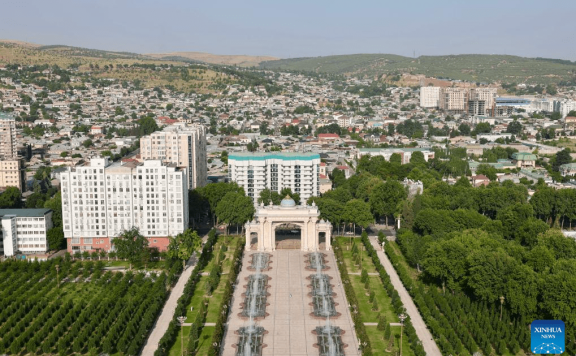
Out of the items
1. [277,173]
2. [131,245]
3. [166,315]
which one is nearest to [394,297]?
[166,315]

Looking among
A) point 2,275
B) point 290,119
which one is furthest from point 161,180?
point 290,119

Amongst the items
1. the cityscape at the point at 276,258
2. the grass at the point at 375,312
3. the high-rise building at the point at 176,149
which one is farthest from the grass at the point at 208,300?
the high-rise building at the point at 176,149

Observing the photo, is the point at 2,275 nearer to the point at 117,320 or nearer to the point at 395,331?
the point at 117,320

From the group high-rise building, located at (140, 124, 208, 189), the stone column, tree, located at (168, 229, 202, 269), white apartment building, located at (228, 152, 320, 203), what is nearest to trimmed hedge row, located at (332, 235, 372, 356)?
the stone column

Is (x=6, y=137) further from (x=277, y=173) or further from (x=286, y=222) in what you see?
(x=286, y=222)

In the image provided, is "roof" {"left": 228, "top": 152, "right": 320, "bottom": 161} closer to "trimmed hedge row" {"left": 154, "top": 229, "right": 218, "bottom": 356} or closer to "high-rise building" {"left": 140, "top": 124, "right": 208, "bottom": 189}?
"high-rise building" {"left": 140, "top": 124, "right": 208, "bottom": 189}

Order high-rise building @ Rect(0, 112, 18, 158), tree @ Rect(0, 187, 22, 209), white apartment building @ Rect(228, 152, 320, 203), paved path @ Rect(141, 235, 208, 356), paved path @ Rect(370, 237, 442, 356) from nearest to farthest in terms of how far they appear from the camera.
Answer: paved path @ Rect(141, 235, 208, 356), paved path @ Rect(370, 237, 442, 356), tree @ Rect(0, 187, 22, 209), white apartment building @ Rect(228, 152, 320, 203), high-rise building @ Rect(0, 112, 18, 158)
